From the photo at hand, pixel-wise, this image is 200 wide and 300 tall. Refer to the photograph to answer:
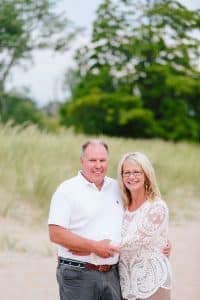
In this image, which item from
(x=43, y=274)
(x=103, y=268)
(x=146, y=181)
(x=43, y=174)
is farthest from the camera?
(x=43, y=174)

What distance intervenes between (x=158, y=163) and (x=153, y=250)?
41.9 ft

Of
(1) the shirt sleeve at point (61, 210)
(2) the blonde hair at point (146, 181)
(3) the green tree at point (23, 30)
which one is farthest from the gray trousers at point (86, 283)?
(3) the green tree at point (23, 30)

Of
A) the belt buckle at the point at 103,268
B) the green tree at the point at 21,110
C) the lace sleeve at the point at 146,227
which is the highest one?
the green tree at the point at 21,110

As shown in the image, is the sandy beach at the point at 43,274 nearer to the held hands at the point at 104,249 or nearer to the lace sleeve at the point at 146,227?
the lace sleeve at the point at 146,227

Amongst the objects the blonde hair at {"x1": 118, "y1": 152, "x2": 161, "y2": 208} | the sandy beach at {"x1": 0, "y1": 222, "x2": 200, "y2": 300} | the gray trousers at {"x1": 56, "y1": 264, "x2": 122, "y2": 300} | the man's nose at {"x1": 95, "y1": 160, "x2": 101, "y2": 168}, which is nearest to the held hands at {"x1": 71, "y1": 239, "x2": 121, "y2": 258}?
the gray trousers at {"x1": 56, "y1": 264, "x2": 122, "y2": 300}

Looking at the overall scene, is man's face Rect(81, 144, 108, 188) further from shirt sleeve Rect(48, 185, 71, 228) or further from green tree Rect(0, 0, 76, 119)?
green tree Rect(0, 0, 76, 119)

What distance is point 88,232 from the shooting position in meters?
3.27

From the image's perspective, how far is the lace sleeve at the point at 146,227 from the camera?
331 centimetres

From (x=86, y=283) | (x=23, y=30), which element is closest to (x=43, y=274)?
(x=86, y=283)

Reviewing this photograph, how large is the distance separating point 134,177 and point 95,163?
0.20 meters

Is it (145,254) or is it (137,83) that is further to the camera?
(137,83)

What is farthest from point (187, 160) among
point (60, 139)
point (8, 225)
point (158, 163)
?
point (8, 225)

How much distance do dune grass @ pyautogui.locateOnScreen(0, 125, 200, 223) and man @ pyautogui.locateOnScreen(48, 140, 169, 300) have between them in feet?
18.8

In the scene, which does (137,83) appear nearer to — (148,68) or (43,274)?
(148,68)
